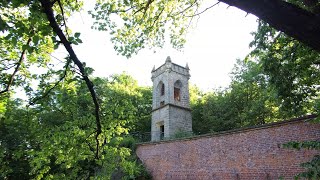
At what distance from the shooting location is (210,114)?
26.7m

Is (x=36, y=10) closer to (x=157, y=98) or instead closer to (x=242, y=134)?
(x=242, y=134)

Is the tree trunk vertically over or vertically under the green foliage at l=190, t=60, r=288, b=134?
under

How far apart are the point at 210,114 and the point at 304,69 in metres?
17.3

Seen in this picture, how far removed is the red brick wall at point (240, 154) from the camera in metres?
9.76

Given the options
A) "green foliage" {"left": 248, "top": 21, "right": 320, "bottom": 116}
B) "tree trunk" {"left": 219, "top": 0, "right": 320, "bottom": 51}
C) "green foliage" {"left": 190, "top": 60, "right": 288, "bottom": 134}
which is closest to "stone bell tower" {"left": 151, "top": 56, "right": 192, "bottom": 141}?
"green foliage" {"left": 190, "top": 60, "right": 288, "bottom": 134}

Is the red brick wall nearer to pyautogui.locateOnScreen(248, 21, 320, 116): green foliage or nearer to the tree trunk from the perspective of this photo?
pyautogui.locateOnScreen(248, 21, 320, 116): green foliage

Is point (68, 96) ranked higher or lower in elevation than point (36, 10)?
lower

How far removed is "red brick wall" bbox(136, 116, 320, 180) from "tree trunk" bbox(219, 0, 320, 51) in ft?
23.6

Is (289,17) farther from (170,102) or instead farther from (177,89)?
(177,89)

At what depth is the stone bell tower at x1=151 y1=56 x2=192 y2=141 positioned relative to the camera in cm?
2430

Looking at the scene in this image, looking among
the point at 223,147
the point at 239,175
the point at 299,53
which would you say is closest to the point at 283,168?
the point at 239,175

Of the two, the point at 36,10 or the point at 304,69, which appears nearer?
the point at 36,10

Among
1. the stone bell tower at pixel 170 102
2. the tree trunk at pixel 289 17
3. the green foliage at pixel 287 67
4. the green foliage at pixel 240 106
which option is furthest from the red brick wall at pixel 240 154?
the green foliage at pixel 240 106

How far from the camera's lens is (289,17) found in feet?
8.23
